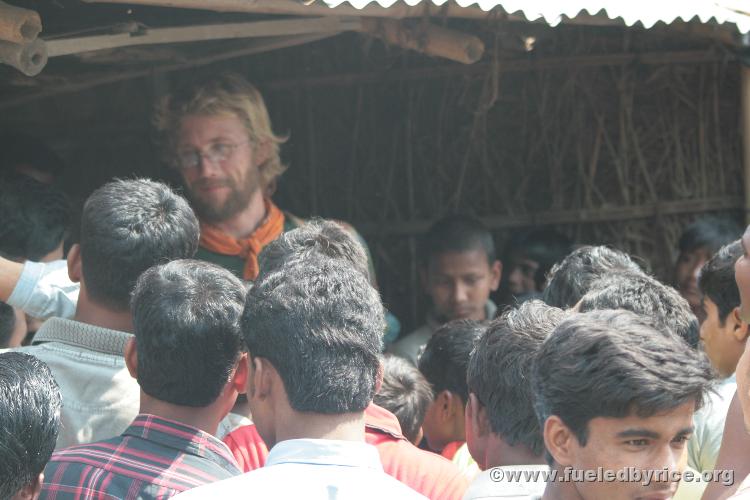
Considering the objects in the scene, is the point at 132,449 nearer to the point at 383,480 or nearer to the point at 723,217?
the point at 383,480

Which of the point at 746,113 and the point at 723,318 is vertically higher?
the point at 746,113

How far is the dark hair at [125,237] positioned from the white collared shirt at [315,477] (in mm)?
929

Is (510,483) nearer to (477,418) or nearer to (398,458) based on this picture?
(477,418)

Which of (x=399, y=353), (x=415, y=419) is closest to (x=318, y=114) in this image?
(x=399, y=353)

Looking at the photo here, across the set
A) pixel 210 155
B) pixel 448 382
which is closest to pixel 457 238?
pixel 210 155

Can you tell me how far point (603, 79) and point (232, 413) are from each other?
3.47m

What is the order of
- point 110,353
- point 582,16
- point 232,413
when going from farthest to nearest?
point 582,16 → point 232,413 → point 110,353

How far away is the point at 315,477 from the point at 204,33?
2.48 metres

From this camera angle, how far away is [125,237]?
2916 millimetres

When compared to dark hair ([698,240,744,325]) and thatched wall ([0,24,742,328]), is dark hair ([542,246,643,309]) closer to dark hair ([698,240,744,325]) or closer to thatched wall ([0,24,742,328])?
dark hair ([698,240,744,325])

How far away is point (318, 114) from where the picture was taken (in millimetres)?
6020

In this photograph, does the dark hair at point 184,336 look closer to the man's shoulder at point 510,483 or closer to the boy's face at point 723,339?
the man's shoulder at point 510,483

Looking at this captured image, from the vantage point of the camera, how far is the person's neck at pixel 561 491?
2145 mm

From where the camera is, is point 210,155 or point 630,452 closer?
point 630,452
